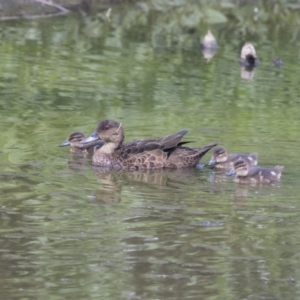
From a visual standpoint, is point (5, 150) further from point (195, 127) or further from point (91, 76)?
point (91, 76)

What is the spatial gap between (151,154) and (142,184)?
2.25 feet

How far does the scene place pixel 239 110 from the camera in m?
10.6

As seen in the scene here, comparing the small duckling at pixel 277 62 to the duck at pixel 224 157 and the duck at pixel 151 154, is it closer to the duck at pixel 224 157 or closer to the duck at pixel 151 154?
the duck at pixel 151 154

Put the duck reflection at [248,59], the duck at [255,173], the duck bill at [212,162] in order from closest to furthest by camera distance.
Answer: the duck at [255,173], the duck bill at [212,162], the duck reflection at [248,59]

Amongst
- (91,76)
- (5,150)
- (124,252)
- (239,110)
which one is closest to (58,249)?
(124,252)

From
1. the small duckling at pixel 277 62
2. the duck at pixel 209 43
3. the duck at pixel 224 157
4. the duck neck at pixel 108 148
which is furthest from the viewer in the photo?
the duck at pixel 209 43

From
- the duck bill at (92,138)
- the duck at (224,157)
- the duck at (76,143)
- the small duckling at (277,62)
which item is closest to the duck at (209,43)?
the small duckling at (277,62)

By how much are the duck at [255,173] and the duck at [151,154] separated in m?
0.70

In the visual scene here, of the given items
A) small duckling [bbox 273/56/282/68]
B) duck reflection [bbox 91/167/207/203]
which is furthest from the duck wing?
small duckling [bbox 273/56/282/68]

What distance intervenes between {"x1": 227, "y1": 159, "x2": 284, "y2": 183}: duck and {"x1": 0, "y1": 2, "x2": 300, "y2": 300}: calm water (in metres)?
0.08

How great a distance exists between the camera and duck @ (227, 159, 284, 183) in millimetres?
7816

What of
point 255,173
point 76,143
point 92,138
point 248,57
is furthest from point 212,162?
point 248,57

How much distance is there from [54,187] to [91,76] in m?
4.85

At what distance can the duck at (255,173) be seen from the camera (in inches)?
A: 308
